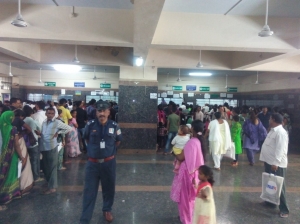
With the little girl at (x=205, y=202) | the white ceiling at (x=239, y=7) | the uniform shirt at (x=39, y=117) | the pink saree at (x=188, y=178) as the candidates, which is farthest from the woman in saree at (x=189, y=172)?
the uniform shirt at (x=39, y=117)

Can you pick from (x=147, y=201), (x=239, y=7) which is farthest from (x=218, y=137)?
(x=239, y=7)

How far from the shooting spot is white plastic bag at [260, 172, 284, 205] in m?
3.75

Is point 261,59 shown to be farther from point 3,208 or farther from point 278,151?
point 3,208

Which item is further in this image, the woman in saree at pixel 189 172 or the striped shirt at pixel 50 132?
the striped shirt at pixel 50 132

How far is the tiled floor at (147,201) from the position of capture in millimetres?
3600

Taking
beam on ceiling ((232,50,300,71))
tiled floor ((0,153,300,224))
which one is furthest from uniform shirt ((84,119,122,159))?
beam on ceiling ((232,50,300,71))

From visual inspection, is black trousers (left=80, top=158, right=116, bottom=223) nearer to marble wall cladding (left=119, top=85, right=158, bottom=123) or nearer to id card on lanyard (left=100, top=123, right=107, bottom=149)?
id card on lanyard (left=100, top=123, right=107, bottom=149)

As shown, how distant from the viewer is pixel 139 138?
7883 mm

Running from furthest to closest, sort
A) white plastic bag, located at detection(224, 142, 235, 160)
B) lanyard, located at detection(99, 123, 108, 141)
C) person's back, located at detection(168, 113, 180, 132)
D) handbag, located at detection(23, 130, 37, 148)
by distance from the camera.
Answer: person's back, located at detection(168, 113, 180, 132) → white plastic bag, located at detection(224, 142, 235, 160) → handbag, located at detection(23, 130, 37, 148) → lanyard, located at detection(99, 123, 108, 141)

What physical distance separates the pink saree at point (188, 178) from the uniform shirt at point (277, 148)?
4.43ft

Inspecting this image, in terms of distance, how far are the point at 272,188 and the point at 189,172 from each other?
1664mm

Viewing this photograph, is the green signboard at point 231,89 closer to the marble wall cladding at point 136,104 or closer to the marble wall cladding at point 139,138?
the marble wall cladding at point 136,104

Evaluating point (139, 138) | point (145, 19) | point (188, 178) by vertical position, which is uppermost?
point (145, 19)

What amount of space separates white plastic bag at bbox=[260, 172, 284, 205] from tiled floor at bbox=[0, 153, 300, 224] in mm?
192
